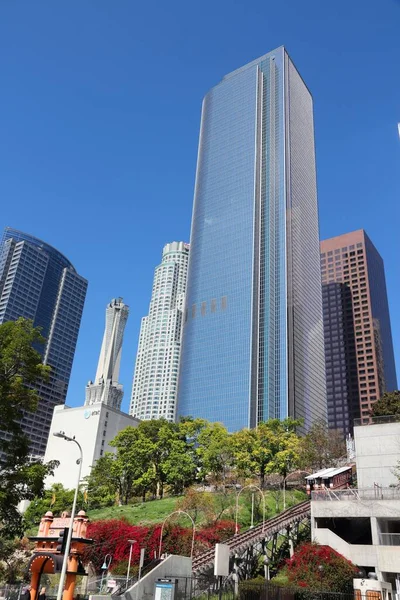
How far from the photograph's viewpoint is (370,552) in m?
44.0

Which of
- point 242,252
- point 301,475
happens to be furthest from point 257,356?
point 301,475

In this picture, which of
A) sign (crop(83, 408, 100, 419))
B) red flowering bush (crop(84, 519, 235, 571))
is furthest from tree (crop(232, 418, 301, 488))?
sign (crop(83, 408, 100, 419))

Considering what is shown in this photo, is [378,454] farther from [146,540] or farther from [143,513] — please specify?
[143,513]

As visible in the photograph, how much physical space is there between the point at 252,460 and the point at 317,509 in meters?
30.4

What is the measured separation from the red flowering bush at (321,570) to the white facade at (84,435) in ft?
383

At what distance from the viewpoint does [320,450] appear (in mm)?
80188

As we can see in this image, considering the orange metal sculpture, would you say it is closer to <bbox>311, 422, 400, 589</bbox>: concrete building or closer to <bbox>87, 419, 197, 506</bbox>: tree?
<bbox>311, 422, 400, 589</bbox>: concrete building

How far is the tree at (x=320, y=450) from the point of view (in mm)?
76562

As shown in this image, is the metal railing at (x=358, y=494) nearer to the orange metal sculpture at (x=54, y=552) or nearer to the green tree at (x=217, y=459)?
the orange metal sculpture at (x=54, y=552)

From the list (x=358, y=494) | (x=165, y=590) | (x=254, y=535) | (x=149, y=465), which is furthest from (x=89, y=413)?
(x=165, y=590)

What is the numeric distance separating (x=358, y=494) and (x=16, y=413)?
102 ft

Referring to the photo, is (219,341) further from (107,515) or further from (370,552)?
(370,552)

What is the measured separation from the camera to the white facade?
509 feet

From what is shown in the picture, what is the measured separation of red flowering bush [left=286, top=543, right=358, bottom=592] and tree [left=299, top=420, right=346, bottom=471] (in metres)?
34.3
